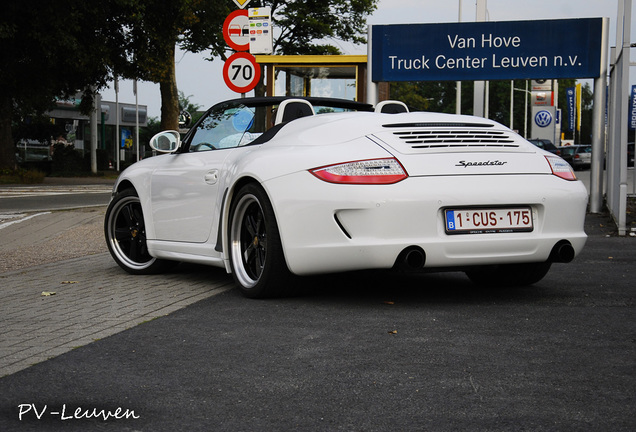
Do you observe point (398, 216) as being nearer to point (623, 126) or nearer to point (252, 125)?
point (252, 125)

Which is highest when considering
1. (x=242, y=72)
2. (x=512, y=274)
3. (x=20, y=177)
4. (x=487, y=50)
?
(x=487, y=50)

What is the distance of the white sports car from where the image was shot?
5305mm

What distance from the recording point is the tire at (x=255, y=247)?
18.4 feet

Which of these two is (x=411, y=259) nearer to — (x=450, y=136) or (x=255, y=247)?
(x=450, y=136)

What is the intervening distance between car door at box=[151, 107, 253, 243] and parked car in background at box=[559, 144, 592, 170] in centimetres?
4865

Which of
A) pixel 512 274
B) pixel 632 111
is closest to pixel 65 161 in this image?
pixel 632 111

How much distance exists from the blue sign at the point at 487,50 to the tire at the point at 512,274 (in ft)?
30.8

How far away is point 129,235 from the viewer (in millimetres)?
7605

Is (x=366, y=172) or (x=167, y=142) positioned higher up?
(x=167, y=142)

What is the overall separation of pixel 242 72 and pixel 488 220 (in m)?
8.42

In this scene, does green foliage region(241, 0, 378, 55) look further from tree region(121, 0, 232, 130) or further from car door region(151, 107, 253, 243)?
car door region(151, 107, 253, 243)

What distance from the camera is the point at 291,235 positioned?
18.0 feet

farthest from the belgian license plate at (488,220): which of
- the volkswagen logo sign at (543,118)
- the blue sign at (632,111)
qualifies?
the volkswagen logo sign at (543,118)

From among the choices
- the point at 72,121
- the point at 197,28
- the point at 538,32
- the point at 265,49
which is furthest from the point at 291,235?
the point at 72,121
